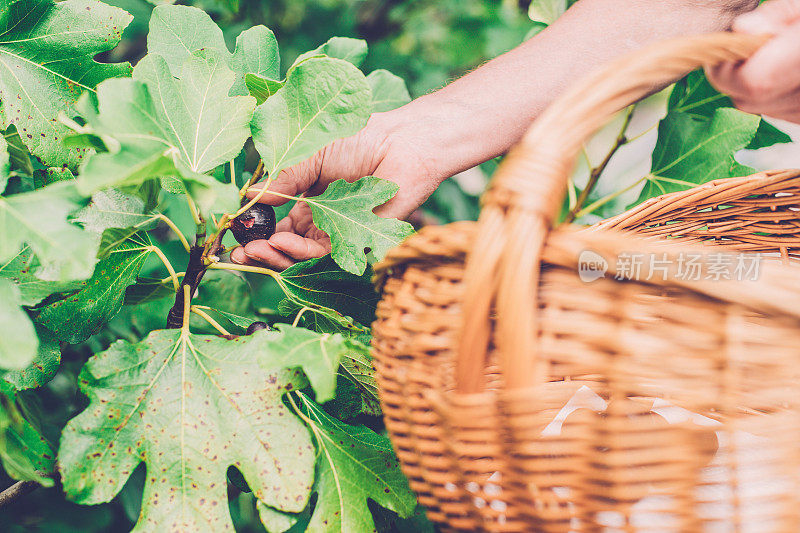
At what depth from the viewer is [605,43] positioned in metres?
1.03

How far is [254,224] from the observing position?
873 mm

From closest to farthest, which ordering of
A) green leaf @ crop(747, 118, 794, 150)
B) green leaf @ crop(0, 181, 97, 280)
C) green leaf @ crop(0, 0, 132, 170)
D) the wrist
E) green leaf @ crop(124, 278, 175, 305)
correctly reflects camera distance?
green leaf @ crop(0, 181, 97, 280) < green leaf @ crop(0, 0, 132, 170) < green leaf @ crop(124, 278, 175, 305) < the wrist < green leaf @ crop(747, 118, 794, 150)

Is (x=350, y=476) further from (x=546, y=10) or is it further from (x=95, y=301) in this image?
(x=546, y=10)

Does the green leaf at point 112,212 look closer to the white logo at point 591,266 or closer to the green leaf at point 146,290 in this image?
the green leaf at point 146,290

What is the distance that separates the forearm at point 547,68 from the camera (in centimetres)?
102

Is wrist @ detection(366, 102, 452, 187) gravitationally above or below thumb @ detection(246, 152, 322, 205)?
above

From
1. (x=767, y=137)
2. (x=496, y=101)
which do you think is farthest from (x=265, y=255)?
(x=767, y=137)

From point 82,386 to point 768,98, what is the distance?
36.7 inches

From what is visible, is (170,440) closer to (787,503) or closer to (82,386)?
(82,386)

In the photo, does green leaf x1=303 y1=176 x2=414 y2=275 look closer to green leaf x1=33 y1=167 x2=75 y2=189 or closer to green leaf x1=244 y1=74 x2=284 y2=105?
green leaf x1=244 y1=74 x2=284 y2=105

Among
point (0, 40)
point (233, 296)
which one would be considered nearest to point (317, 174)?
point (233, 296)

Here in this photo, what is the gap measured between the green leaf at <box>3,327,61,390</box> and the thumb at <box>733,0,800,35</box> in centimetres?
100

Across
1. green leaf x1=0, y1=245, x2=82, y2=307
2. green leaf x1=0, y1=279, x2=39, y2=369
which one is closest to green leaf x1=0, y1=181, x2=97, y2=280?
green leaf x1=0, y1=279, x2=39, y2=369

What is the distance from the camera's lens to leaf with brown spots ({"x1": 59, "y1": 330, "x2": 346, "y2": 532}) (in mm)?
614
